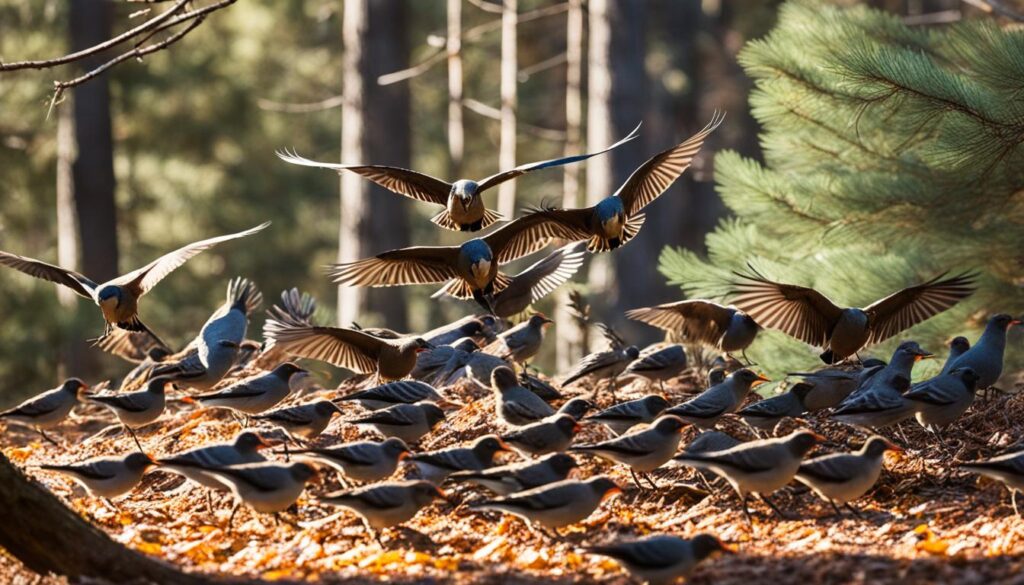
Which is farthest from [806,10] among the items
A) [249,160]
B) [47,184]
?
[249,160]

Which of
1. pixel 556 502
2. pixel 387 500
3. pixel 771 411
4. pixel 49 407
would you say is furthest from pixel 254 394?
pixel 771 411

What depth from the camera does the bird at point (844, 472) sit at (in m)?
5.58

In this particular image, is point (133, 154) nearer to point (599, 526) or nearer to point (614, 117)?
point (614, 117)

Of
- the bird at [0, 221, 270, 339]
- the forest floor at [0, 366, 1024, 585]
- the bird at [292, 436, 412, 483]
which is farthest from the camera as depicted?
the bird at [0, 221, 270, 339]

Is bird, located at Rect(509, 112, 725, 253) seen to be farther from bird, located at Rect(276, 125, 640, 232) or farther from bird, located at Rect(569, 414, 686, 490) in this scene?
bird, located at Rect(569, 414, 686, 490)

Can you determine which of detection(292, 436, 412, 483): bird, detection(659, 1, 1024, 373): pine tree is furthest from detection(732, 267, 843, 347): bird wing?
detection(292, 436, 412, 483): bird

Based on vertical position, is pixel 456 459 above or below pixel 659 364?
below

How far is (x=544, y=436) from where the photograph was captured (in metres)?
6.31

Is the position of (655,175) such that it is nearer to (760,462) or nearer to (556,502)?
(760,462)

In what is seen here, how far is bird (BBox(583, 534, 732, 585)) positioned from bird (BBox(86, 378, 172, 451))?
131 inches

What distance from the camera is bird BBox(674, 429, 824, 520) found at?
5574mm

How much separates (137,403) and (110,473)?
957 millimetres

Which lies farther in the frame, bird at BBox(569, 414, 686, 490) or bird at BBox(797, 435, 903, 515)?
bird at BBox(569, 414, 686, 490)

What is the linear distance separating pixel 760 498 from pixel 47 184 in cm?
1798
